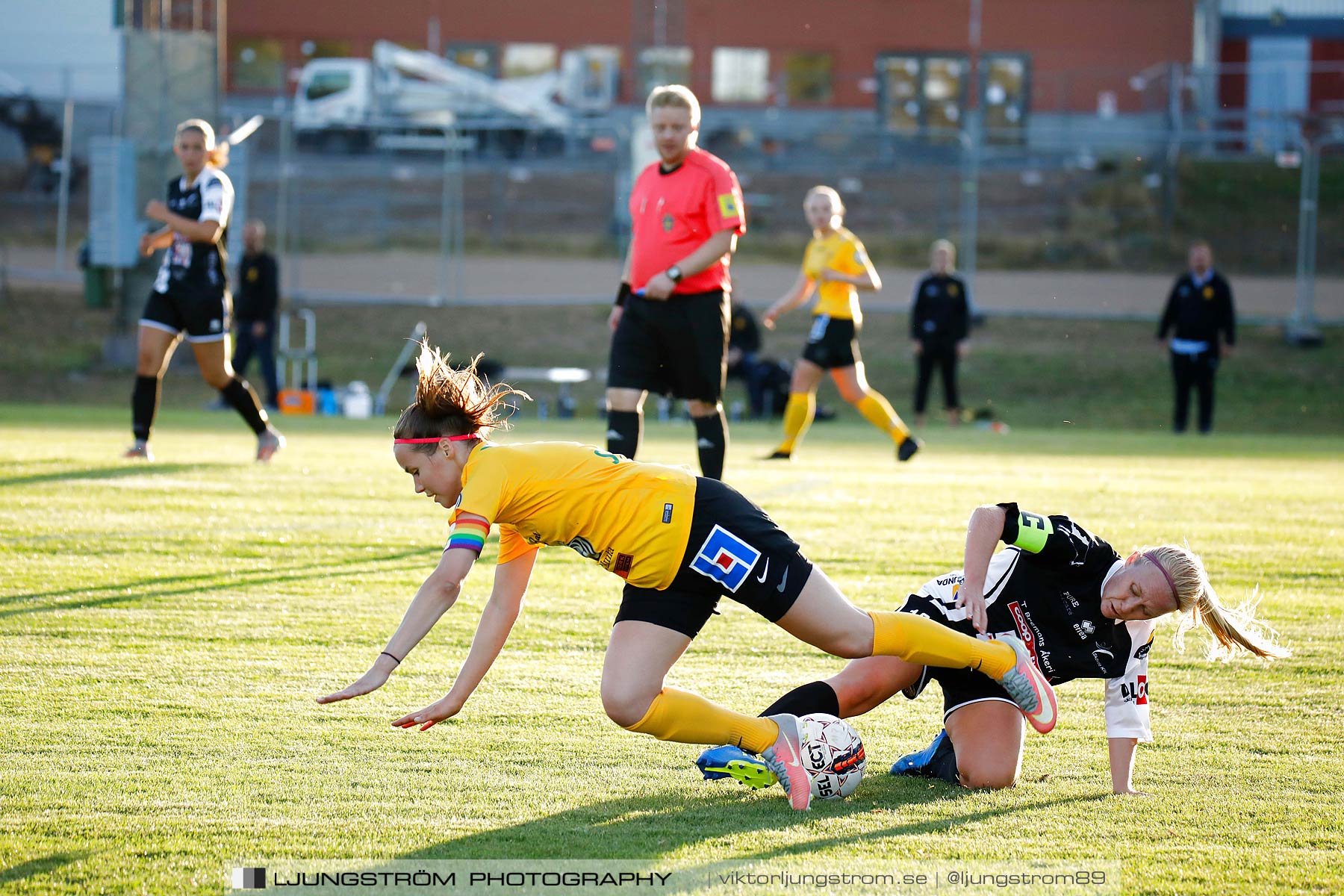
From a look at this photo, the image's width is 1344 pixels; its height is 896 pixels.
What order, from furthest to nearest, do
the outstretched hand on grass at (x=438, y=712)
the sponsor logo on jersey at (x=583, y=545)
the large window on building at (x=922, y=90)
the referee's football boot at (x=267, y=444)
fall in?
1. the large window on building at (x=922, y=90)
2. the referee's football boot at (x=267, y=444)
3. the sponsor logo on jersey at (x=583, y=545)
4. the outstretched hand on grass at (x=438, y=712)

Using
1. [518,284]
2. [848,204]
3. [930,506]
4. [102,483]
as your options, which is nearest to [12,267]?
[518,284]

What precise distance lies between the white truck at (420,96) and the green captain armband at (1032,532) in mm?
21781

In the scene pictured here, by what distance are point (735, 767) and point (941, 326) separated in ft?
43.9

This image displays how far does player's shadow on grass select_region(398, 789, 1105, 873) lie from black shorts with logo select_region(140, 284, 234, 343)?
645 centimetres

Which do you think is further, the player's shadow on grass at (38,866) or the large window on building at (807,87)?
the large window on building at (807,87)

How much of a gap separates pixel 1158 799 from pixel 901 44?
3027 centimetres

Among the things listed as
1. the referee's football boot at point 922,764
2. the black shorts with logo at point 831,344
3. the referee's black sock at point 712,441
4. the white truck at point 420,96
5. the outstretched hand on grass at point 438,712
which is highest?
the white truck at point 420,96

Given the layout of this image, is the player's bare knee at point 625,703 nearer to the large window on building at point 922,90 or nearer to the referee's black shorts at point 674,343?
the referee's black shorts at point 674,343

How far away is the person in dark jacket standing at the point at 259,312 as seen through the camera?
17281 millimetres

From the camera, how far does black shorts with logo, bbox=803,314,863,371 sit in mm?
12062

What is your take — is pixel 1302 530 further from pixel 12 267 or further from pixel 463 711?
pixel 12 267

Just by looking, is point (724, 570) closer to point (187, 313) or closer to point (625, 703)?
point (625, 703)

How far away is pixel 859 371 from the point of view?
1211 centimetres

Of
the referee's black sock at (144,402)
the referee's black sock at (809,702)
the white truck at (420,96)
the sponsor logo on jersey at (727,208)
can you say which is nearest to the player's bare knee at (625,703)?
the referee's black sock at (809,702)
